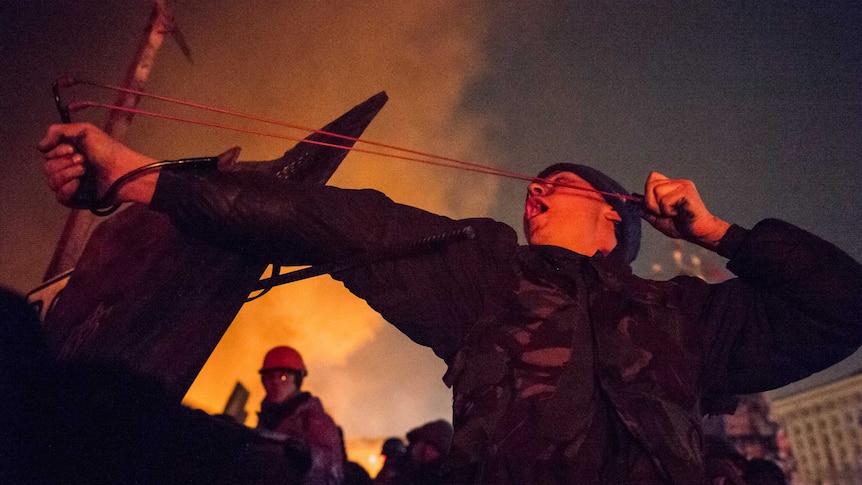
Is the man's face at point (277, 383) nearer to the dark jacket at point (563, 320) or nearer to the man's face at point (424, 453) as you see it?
the man's face at point (424, 453)

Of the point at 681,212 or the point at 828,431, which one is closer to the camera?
the point at 681,212

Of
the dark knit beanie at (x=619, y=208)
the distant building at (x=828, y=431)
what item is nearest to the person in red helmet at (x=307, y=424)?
the dark knit beanie at (x=619, y=208)

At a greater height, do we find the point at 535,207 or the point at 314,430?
the point at 535,207

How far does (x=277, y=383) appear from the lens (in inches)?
232

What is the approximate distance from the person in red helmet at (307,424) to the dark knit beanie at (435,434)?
148 centimetres

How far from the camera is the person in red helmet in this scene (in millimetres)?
4457

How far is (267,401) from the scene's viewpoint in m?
5.82

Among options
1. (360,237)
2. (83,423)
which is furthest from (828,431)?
(83,423)

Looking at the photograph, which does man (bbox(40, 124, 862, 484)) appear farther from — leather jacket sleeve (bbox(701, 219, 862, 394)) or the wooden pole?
the wooden pole

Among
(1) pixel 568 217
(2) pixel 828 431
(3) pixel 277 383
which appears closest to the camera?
(1) pixel 568 217

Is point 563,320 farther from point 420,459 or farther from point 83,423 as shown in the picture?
point 420,459

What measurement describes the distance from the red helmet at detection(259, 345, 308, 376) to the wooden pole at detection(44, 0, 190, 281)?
7.70ft

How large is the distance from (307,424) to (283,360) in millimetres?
1357

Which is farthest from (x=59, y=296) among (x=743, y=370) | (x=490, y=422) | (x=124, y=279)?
(x=743, y=370)
